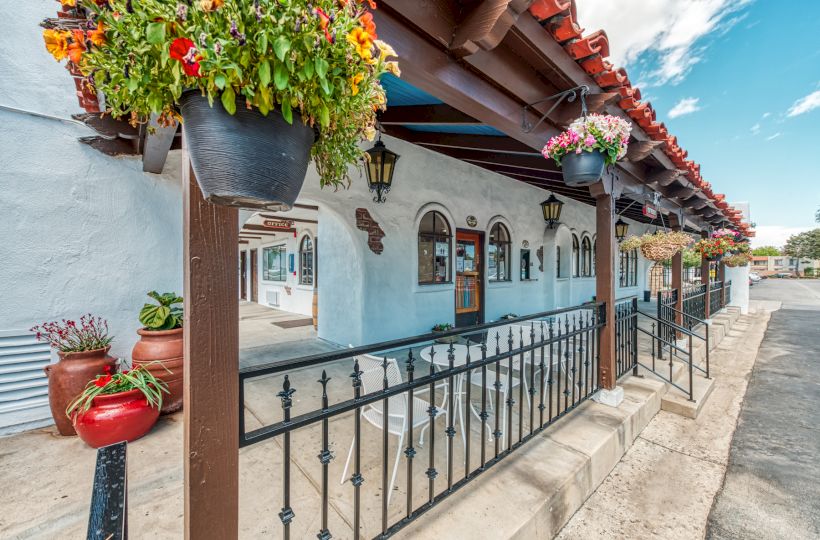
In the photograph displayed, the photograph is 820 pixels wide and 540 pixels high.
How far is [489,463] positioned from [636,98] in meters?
3.04

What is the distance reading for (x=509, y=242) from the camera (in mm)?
6801

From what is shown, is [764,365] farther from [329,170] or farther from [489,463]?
[329,170]

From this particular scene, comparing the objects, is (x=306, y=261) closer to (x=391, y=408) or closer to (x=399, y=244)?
(x=399, y=244)

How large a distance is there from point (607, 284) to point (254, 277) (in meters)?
10.6

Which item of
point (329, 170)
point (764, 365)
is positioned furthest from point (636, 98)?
point (764, 365)

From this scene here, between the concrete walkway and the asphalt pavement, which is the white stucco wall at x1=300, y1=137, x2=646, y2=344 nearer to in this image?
the concrete walkway

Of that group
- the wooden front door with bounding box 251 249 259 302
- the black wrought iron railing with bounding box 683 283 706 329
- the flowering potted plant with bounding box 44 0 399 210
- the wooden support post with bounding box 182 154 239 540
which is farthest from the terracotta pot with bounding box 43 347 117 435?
the wooden front door with bounding box 251 249 259 302

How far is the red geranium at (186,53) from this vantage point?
2.13 ft

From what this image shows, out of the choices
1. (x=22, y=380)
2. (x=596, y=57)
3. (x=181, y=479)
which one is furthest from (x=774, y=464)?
(x=22, y=380)

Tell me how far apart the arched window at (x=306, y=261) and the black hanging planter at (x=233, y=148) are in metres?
6.86

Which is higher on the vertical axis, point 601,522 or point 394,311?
point 394,311

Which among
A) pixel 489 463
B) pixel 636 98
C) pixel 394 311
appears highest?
pixel 636 98

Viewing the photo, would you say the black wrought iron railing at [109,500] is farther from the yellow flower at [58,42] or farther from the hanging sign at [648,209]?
the hanging sign at [648,209]

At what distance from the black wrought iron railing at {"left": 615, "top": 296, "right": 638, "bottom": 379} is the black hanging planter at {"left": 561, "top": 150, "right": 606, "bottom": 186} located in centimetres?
169
